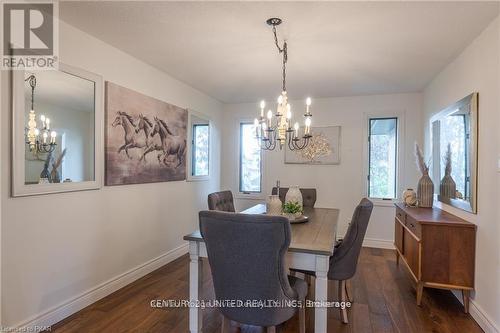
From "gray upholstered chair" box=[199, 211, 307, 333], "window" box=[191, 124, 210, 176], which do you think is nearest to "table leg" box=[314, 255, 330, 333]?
"gray upholstered chair" box=[199, 211, 307, 333]

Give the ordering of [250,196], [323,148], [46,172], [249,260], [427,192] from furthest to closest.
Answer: [250,196] < [323,148] < [427,192] < [46,172] < [249,260]

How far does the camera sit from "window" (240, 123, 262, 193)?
5.21 metres

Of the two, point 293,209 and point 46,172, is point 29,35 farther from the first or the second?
point 293,209

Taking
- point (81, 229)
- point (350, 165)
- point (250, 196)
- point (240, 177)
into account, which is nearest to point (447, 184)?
point (350, 165)

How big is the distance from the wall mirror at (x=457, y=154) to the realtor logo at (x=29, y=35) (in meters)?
3.53

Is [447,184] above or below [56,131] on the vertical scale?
below

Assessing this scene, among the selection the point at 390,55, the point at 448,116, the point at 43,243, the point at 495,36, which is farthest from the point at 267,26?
the point at 43,243

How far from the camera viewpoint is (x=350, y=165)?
464cm

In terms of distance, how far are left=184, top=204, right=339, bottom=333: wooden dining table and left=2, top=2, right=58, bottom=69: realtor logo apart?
172 cm

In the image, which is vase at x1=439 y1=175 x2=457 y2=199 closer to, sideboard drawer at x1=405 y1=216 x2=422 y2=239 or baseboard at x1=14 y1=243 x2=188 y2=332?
sideboard drawer at x1=405 y1=216 x2=422 y2=239

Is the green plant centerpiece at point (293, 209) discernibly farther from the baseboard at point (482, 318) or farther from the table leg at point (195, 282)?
the baseboard at point (482, 318)

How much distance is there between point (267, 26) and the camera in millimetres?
2291

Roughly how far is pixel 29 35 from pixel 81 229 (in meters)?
1.58

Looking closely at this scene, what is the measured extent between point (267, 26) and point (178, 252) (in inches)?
121
